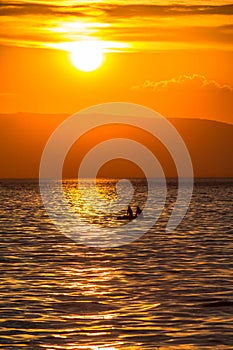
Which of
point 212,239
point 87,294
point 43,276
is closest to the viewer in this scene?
point 87,294

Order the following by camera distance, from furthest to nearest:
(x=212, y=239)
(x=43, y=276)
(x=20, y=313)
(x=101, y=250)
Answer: (x=212, y=239) → (x=101, y=250) → (x=43, y=276) → (x=20, y=313)

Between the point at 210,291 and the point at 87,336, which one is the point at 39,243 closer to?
the point at 210,291

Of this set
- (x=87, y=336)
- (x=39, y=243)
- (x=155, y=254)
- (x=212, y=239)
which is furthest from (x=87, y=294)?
(x=212, y=239)

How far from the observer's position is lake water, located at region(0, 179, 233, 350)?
27.1 metres

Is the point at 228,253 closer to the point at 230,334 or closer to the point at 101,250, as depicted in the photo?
the point at 101,250

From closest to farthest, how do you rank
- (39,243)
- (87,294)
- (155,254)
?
(87,294)
(155,254)
(39,243)

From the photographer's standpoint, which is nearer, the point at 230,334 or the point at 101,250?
the point at 230,334

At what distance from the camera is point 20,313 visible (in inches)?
1216

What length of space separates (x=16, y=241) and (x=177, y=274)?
23.5 metres

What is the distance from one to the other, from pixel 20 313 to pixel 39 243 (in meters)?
31.1

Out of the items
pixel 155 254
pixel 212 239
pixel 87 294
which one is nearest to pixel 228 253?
pixel 155 254

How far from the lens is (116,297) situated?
1351 inches

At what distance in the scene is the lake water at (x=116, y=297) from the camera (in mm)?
27141

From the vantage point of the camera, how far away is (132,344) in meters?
26.4
